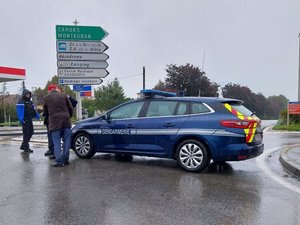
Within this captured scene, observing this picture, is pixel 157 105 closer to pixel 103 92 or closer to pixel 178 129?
pixel 178 129

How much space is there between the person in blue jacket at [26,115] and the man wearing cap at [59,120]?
2.08 metres

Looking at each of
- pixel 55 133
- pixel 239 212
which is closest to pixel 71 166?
pixel 55 133

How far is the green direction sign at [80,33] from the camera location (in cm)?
1241

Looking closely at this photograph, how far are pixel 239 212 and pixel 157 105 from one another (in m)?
3.70

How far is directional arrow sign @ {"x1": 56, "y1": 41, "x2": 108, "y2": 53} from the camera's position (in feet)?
40.9

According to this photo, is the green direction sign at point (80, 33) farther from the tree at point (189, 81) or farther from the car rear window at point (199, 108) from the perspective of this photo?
the tree at point (189, 81)

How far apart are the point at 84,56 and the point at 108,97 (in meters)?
33.7

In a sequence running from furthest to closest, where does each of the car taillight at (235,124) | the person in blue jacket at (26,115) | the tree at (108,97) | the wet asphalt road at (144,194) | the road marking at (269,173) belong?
1. the tree at (108,97)
2. the person in blue jacket at (26,115)
3. the car taillight at (235,124)
4. the road marking at (269,173)
5. the wet asphalt road at (144,194)

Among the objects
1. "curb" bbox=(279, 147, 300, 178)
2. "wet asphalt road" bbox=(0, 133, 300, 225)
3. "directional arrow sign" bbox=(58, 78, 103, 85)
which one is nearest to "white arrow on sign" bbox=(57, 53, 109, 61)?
"directional arrow sign" bbox=(58, 78, 103, 85)

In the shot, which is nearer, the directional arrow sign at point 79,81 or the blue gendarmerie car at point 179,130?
the blue gendarmerie car at point 179,130

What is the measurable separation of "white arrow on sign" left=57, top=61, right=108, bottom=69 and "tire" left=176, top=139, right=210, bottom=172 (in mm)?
6373

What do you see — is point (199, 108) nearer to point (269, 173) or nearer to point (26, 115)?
point (269, 173)

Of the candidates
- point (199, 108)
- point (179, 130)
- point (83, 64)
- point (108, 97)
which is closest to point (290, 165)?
point (199, 108)

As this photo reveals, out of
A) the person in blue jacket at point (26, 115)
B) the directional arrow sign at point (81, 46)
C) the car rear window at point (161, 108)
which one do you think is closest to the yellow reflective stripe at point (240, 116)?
the car rear window at point (161, 108)
